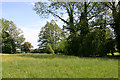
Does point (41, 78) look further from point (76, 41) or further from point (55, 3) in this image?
point (55, 3)

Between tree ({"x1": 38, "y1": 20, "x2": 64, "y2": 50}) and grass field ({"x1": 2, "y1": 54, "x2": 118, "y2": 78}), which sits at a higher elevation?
tree ({"x1": 38, "y1": 20, "x2": 64, "y2": 50})

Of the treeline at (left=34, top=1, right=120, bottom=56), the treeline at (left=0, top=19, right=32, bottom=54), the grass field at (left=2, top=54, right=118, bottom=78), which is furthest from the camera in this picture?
the treeline at (left=0, top=19, right=32, bottom=54)

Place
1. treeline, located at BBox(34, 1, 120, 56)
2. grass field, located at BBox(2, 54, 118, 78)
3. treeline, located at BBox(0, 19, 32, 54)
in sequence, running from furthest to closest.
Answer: treeline, located at BBox(0, 19, 32, 54)
treeline, located at BBox(34, 1, 120, 56)
grass field, located at BBox(2, 54, 118, 78)

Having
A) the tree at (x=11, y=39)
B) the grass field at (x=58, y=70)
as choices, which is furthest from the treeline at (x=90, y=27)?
the tree at (x=11, y=39)

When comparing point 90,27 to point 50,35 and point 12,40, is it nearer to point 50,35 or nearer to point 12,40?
point 50,35

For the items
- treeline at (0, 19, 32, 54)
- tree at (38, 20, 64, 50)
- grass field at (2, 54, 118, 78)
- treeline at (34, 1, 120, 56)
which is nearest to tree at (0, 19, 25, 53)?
treeline at (0, 19, 32, 54)

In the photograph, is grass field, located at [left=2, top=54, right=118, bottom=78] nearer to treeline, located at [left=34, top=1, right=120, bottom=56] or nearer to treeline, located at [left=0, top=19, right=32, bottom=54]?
treeline, located at [left=34, top=1, right=120, bottom=56]

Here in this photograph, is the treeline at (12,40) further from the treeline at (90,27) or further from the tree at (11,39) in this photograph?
the treeline at (90,27)

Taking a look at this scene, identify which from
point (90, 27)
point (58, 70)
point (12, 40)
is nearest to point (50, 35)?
point (12, 40)

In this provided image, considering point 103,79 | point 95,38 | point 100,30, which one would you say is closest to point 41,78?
point 103,79

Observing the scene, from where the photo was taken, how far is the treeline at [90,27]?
1411 cm

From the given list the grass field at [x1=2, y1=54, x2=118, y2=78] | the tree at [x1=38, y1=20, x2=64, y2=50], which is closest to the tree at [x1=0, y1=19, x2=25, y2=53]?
the tree at [x1=38, y1=20, x2=64, y2=50]

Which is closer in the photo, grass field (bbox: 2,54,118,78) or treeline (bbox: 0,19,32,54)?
grass field (bbox: 2,54,118,78)

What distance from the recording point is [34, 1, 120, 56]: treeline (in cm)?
1411
